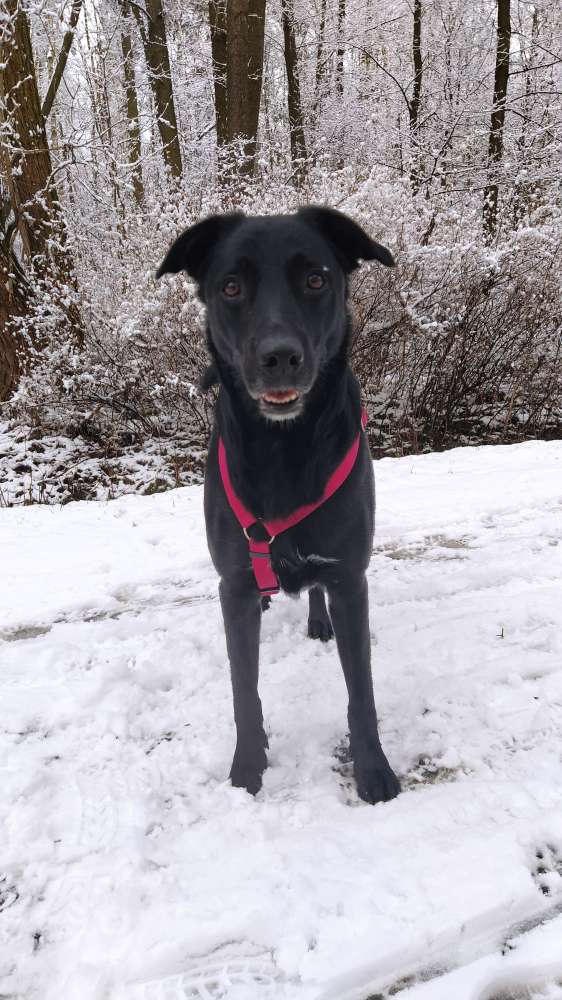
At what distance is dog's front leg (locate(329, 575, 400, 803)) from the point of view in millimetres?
1900

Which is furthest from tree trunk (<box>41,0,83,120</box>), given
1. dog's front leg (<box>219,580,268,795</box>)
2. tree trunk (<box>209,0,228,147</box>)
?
dog's front leg (<box>219,580,268,795</box>)

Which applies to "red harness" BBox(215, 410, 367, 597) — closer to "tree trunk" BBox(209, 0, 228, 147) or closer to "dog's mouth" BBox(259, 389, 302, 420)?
"dog's mouth" BBox(259, 389, 302, 420)


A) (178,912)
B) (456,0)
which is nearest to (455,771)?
(178,912)

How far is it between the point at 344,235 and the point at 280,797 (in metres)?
1.77

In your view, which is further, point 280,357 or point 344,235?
point 344,235

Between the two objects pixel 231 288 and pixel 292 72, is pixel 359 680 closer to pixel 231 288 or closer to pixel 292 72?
pixel 231 288

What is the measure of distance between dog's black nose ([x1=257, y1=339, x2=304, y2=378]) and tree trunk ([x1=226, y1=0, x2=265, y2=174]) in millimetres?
7173

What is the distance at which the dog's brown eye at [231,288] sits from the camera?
5.93ft

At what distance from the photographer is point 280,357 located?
5.30 feet

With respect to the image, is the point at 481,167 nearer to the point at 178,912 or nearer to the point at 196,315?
the point at 196,315

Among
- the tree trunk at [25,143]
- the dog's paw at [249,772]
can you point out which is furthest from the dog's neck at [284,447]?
the tree trunk at [25,143]

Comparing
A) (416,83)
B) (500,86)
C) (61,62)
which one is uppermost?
(416,83)

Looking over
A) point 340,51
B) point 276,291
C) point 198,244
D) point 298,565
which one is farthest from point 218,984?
point 340,51

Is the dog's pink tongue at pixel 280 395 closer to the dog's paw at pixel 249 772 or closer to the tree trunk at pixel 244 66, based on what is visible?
the dog's paw at pixel 249 772
